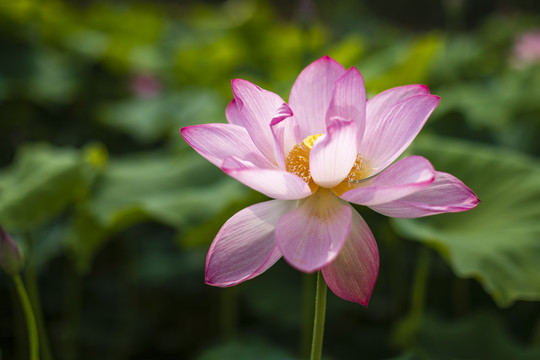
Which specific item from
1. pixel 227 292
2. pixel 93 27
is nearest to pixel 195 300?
pixel 227 292

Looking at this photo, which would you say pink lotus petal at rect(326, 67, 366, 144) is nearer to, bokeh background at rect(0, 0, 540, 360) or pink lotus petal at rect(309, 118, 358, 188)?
pink lotus petal at rect(309, 118, 358, 188)

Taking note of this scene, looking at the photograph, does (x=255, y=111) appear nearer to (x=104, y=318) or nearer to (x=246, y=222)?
(x=246, y=222)

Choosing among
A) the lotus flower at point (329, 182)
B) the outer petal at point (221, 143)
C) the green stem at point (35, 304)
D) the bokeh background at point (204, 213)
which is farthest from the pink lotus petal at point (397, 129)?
the green stem at point (35, 304)

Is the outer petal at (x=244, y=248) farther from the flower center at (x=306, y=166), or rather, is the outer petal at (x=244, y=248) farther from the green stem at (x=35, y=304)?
the green stem at (x=35, y=304)

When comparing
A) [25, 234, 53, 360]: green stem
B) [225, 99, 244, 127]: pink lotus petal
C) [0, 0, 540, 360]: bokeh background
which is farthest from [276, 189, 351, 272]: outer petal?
[25, 234, 53, 360]: green stem

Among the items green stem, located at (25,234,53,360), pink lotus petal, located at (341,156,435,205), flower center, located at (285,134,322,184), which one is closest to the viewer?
pink lotus petal, located at (341,156,435,205)

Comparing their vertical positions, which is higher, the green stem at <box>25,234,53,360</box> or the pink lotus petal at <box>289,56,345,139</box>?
the pink lotus petal at <box>289,56,345,139</box>
